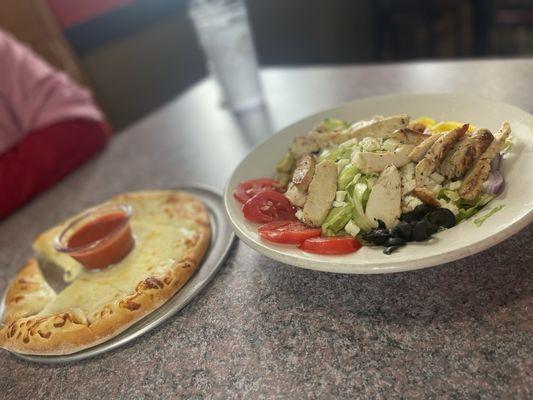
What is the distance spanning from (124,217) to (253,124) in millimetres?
886

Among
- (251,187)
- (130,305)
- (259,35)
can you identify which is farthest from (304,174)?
(259,35)

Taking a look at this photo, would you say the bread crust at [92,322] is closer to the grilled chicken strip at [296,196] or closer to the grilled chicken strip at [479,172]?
the grilled chicken strip at [296,196]

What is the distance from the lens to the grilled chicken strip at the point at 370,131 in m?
0.97

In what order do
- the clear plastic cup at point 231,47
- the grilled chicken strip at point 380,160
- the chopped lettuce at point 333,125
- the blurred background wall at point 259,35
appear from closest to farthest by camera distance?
the grilled chicken strip at point 380,160 < the chopped lettuce at point 333,125 < the clear plastic cup at point 231,47 < the blurred background wall at point 259,35

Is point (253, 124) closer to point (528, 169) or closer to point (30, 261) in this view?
point (30, 261)

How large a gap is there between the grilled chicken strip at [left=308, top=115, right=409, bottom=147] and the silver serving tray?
1.11 feet

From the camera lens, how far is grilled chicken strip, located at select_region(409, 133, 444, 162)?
2.87ft

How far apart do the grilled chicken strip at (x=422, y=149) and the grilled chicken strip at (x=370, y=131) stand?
0.10 meters

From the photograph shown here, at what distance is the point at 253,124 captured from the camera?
189cm

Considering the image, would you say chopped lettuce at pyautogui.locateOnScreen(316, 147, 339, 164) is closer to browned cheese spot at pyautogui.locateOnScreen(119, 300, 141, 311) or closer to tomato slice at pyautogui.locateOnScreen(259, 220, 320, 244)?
tomato slice at pyautogui.locateOnScreen(259, 220, 320, 244)

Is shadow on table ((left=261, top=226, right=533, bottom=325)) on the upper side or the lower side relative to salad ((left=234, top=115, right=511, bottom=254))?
lower

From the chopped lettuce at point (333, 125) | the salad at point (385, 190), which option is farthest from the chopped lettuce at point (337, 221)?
the chopped lettuce at point (333, 125)

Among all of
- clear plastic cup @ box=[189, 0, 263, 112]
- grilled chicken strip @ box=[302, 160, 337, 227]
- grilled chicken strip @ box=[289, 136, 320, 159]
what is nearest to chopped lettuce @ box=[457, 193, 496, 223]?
grilled chicken strip @ box=[302, 160, 337, 227]

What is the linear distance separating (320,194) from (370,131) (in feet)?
0.71
